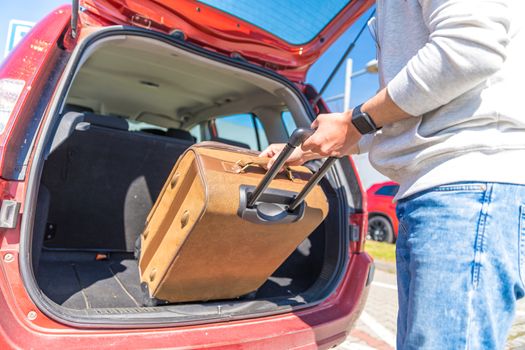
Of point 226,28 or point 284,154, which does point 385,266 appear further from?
point 284,154

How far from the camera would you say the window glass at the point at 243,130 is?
3.64m

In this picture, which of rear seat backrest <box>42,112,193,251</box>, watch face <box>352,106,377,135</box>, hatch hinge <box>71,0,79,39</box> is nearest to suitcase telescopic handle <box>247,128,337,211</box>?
watch face <box>352,106,377,135</box>

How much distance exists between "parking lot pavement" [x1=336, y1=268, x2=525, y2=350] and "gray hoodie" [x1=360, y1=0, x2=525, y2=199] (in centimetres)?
170

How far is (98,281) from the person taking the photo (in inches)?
80.4

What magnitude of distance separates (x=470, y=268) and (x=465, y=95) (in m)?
0.39

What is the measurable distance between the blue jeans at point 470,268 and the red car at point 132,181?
0.76 meters

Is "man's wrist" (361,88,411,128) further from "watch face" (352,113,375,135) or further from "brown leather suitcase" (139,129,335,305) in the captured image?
"brown leather suitcase" (139,129,335,305)

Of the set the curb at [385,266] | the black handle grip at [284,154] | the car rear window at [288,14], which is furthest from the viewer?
the curb at [385,266]

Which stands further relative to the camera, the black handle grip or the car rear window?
the car rear window

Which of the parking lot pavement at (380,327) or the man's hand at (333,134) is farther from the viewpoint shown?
the parking lot pavement at (380,327)

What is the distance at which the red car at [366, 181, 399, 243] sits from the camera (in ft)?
28.9

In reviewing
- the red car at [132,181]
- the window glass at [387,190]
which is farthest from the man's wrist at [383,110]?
the window glass at [387,190]

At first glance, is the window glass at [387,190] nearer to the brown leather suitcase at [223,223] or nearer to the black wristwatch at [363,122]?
the brown leather suitcase at [223,223]

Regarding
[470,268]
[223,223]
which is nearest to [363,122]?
[470,268]
